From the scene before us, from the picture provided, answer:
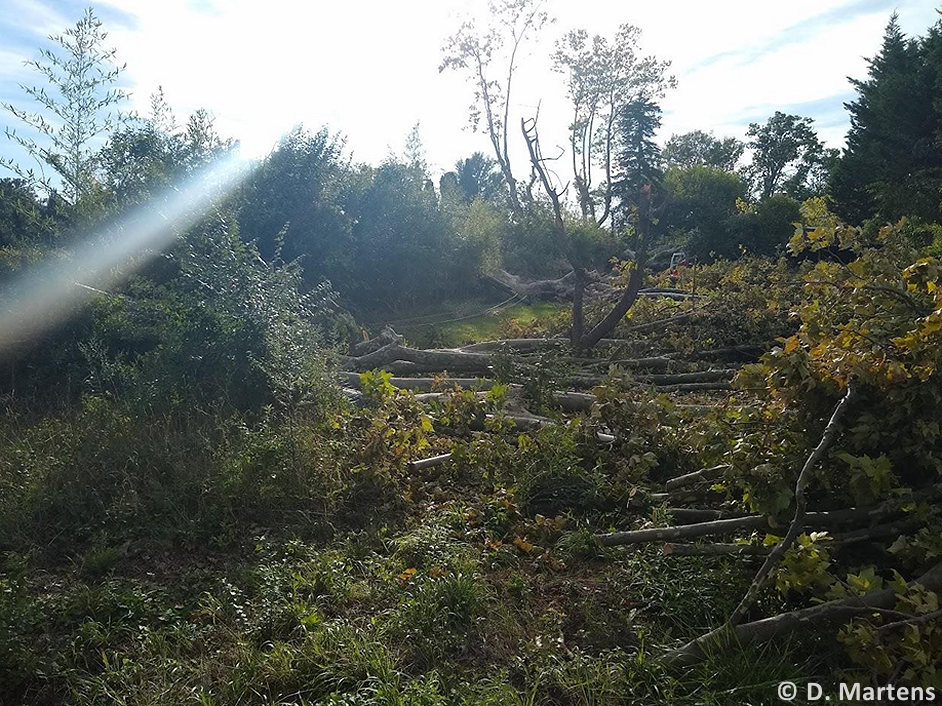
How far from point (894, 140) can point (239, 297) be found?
64.2 feet

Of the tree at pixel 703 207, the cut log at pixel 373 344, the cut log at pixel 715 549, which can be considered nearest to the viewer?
the cut log at pixel 715 549

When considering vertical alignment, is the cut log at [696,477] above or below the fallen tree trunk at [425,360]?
below

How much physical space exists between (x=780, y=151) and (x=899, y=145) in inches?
1170

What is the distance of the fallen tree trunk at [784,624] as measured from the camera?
2641mm

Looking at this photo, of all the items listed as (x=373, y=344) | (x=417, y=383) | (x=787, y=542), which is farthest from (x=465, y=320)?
(x=787, y=542)

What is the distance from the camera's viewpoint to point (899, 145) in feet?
60.7

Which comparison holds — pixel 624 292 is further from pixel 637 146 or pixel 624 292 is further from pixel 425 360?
pixel 637 146

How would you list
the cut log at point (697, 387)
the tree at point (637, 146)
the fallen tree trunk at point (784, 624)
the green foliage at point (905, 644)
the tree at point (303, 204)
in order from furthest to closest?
1. the tree at point (637, 146)
2. the tree at point (303, 204)
3. the cut log at point (697, 387)
4. the fallen tree trunk at point (784, 624)
5. the green foliage at point (905, 644)

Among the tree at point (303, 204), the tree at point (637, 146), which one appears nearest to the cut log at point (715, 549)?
the tree at point (303, 204)

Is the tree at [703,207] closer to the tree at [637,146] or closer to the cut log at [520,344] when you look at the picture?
the tree at [637,146]

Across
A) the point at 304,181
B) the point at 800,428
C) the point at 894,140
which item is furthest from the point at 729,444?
the point at 894,140

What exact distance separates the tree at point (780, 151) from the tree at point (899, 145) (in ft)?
82.6

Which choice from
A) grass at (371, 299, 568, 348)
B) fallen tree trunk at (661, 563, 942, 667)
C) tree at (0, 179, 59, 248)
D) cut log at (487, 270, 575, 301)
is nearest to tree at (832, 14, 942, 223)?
cut log at (487, 270, 575, 301)

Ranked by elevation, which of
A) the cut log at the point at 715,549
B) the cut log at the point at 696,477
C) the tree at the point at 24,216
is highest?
the tree at the point at 24,216
